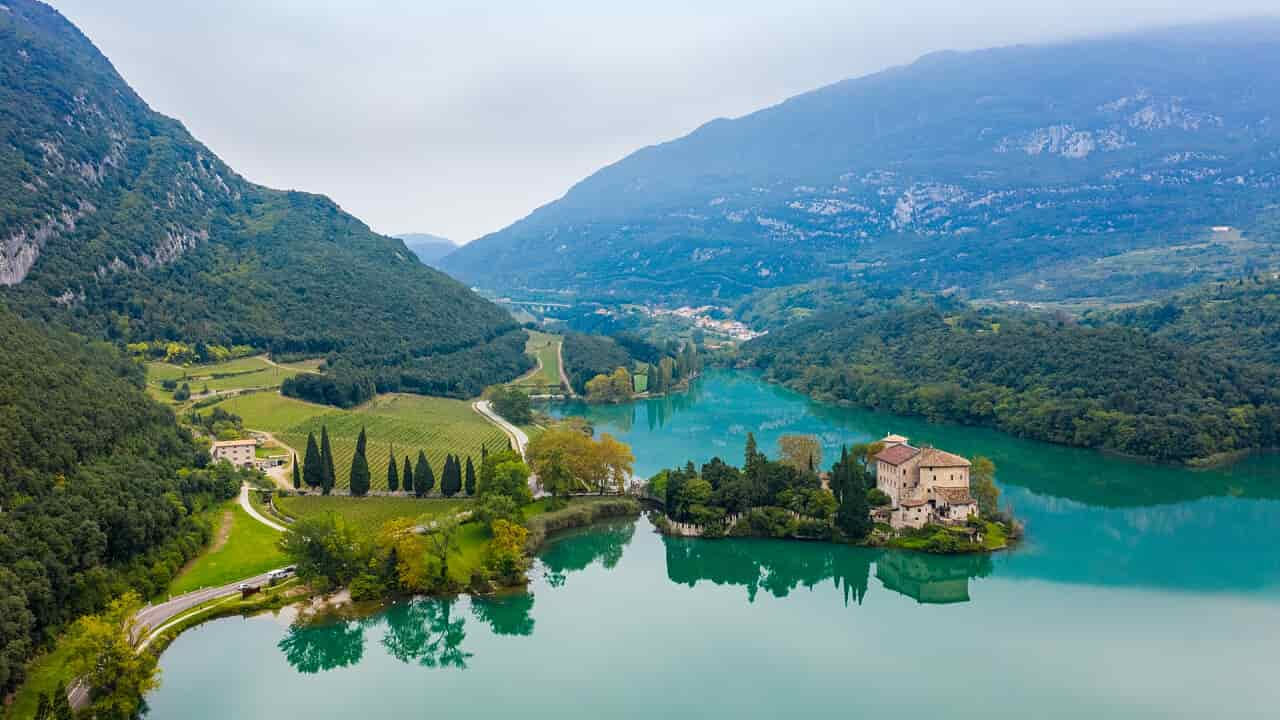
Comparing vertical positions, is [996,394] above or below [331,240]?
below

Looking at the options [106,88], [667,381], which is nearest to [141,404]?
[667,381]

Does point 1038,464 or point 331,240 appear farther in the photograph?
point 331,240

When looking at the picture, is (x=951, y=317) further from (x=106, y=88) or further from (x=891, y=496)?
(x=106, y=88)

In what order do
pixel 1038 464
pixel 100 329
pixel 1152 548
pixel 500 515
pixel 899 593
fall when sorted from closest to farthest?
pixel 899 593, pixel 500 515, pixel 1152 548, pixel 1038 464, pixel 100 329

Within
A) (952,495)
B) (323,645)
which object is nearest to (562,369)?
(952,495)

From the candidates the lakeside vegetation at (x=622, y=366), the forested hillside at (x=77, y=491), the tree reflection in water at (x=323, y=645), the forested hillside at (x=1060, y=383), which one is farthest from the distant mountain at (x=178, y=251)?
the tree reflection in water at (x=323, y=645)

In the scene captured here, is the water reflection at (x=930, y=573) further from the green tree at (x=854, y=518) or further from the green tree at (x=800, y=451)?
the green tree at (x=800, y=451)

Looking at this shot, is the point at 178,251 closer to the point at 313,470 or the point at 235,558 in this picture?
the point at 313,470
